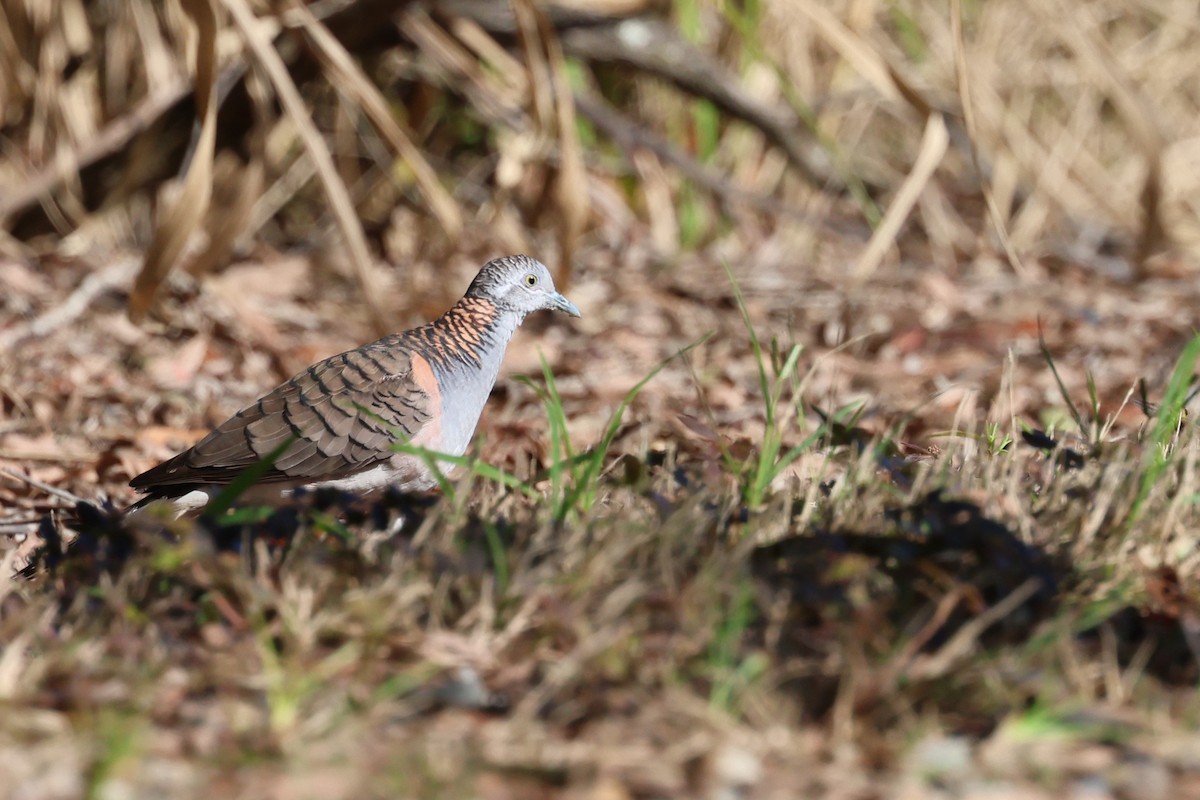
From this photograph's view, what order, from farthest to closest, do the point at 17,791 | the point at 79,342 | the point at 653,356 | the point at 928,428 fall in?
1. the point at 653,356
2. the point at 79,342
3. the point at 928,428
4. the point at 17,791

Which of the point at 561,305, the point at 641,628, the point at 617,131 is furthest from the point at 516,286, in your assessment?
the point at 617,131

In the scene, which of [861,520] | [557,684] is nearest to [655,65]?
[861,520]

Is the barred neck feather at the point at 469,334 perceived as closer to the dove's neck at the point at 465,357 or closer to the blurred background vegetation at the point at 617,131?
the dove's neck at the point at 465,357

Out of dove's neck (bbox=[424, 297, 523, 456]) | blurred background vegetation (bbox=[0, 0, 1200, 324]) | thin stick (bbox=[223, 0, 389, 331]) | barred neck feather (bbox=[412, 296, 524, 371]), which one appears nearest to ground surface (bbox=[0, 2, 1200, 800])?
dove's neck (bbox=[424, 297, 523, 456])

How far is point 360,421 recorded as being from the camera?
3.44 meters

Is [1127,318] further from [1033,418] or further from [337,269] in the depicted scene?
[337,269]

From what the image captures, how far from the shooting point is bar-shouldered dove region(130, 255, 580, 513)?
340 centimetres

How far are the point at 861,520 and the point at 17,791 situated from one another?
162cm

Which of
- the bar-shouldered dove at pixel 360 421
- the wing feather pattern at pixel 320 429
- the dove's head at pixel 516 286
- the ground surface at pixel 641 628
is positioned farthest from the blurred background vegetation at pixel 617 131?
the ground surface at pixel 641 628

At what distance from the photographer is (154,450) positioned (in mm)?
4273

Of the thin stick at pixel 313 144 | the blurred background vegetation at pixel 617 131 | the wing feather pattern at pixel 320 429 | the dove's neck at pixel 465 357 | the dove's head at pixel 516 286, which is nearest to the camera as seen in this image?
the wing feather pattern at pixel 320 429

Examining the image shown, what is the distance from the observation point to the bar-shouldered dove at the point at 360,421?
340cm

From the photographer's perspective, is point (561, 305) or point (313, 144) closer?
point (561, 305)

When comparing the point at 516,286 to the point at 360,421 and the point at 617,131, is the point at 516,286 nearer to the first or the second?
the point at 360,421
